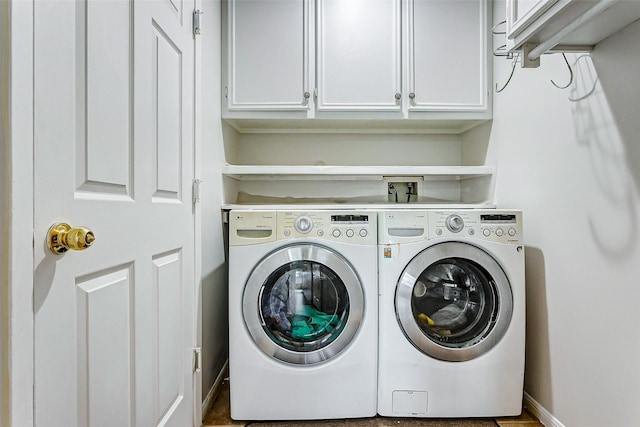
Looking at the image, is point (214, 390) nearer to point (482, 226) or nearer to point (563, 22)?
point (482, 226)

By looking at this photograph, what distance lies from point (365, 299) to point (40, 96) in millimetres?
1311

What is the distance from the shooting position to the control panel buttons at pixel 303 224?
1.57 metres

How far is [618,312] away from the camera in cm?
120

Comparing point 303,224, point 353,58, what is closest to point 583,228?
point 303,224

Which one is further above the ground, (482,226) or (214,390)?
(482,226)

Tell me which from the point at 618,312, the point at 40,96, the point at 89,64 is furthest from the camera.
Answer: the point at 618,312

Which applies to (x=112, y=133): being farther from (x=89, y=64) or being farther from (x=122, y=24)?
(x=122, y=24)

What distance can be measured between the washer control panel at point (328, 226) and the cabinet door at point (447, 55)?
31.8 inches

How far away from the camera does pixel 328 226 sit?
1.58 meters

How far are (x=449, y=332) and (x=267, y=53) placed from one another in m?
1.69

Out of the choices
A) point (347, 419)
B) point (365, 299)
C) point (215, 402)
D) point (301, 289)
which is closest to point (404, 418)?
point (347, 419)

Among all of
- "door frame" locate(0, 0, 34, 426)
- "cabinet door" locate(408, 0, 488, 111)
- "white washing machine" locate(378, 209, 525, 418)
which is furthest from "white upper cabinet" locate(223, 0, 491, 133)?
"door frame" locate(0, 0, 34, 426)

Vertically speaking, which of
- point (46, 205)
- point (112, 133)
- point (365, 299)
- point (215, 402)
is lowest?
point (215, 402)

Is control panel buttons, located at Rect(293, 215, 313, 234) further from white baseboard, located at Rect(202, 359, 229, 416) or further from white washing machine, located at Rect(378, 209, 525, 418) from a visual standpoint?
white baseboard, located at Rect(202, 359, 229, 416)
